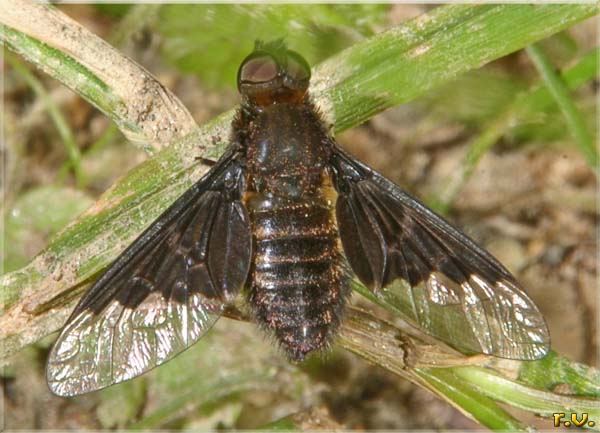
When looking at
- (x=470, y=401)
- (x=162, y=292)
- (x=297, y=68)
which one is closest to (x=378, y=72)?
(x=297, y=68)

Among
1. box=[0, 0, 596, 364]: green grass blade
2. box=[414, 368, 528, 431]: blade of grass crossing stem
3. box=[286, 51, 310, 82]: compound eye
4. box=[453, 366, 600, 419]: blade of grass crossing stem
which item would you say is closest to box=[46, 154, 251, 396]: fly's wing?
box=[0, 0, 596, 364]: green grass blade

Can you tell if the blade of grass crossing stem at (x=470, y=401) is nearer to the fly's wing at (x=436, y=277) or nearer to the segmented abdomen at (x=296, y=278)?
the fly's wing at (x=436, y=277)

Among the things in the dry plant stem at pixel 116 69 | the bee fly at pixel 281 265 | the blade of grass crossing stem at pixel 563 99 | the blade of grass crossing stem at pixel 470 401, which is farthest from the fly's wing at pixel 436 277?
the blade of grass crossing stem at pixel 563 99

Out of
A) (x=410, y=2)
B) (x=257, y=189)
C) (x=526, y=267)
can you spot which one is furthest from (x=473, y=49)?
(x=526, y=267)

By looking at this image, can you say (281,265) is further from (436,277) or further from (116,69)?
(116,69)

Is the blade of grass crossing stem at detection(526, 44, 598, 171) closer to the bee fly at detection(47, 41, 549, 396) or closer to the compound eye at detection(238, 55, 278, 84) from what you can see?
the bee fly at detection(47, 41, 549, 396)

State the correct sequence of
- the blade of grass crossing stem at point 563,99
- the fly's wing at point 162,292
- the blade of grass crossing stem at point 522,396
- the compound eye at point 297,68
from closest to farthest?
1. the fly's wing at point 162,292
2. the blade of grass crossing stem at point 522,396
3. the compound eye at point 297,68
4. the blade of grass crossing stem at point 563,99

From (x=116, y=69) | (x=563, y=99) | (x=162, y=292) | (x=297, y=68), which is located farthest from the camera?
(x=563, y=99)
